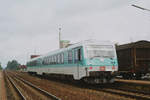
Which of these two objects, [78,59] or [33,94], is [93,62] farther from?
[33,94]

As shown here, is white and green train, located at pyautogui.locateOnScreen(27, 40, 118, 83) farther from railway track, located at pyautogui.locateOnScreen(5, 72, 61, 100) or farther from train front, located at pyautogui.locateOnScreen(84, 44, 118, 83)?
railway track, located at pyautogui.locateOnScreen(5, 72, 61, 100)

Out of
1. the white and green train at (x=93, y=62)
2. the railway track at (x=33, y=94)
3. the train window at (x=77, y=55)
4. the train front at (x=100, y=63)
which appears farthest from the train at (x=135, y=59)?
the railway track at (x=33, y=94)

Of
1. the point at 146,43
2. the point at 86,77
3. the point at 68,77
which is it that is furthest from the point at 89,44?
the point at 146,43

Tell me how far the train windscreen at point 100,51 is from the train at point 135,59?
Result: 3.89 m

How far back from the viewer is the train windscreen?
14323 mm

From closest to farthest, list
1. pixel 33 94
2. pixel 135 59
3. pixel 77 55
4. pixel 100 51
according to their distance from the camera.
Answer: pixel 33 94, pixel 100 51, pixel 77 55, pixel 135 59

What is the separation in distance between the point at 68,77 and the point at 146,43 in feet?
25.2

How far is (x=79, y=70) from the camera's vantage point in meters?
14.4

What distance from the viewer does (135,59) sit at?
17766mm

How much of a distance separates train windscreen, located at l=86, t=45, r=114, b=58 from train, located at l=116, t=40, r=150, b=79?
12.8ft

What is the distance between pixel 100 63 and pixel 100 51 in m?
0.95

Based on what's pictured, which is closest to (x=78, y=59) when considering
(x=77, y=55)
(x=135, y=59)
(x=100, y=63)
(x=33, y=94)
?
(x=77, y=55)

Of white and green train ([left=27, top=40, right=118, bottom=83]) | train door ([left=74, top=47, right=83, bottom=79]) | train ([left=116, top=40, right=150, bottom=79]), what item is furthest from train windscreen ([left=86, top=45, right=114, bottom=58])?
train ([left=116, top=40, right=150, bottom=79])

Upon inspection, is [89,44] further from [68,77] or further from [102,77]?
[68,77]
